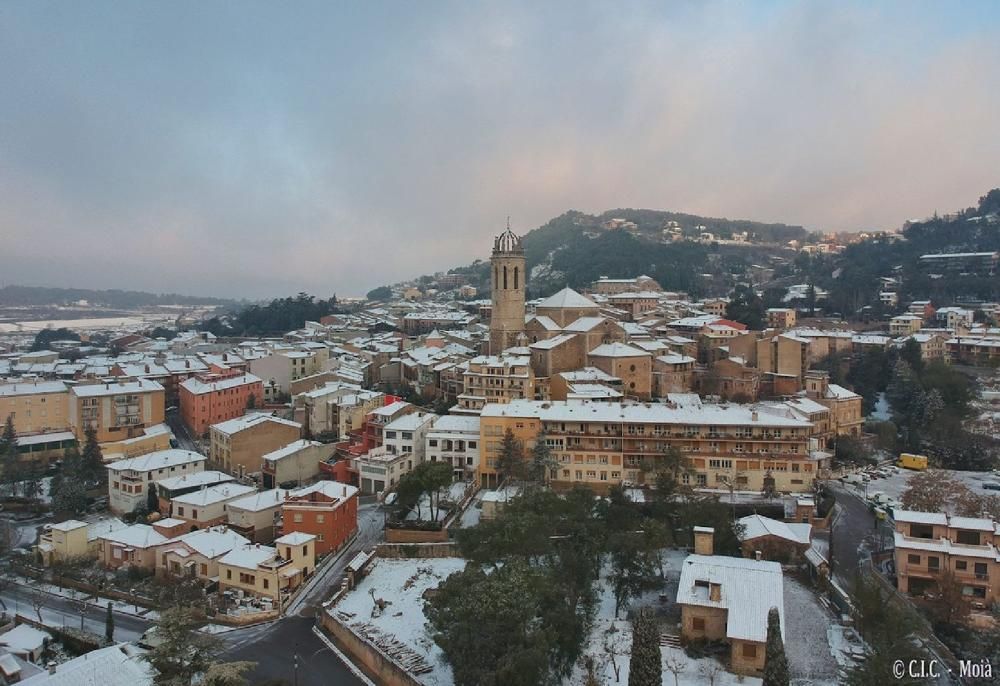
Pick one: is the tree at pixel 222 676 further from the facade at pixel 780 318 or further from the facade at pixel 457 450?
the facade at pixel 780 318

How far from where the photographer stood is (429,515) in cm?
2634

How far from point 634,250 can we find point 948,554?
3092 inches

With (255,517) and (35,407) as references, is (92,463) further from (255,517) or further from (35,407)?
(255,517)

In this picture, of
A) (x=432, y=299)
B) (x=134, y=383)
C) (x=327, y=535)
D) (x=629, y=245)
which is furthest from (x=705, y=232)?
(x=327, y=535)

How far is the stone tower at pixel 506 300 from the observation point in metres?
42.7

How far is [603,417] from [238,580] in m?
14.2

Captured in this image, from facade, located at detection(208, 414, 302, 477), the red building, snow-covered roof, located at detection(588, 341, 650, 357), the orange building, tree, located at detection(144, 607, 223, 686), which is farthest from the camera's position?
the orange building

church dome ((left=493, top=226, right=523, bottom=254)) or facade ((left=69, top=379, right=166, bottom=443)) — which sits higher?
church dome ((left=493, top=226, right=523, bottom=254))

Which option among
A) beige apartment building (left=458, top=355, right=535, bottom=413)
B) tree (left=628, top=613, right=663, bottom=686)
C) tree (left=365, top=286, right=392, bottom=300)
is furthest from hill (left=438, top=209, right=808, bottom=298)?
tree (left=628, top=613, right=663, bottom=686)

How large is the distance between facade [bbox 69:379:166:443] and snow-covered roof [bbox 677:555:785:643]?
3081cm

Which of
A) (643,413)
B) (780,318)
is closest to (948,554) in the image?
(643,413)

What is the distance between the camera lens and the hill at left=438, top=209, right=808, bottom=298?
285 feet

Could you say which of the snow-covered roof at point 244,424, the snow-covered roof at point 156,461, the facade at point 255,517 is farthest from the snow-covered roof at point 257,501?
the snow-covered roof at point 244,424

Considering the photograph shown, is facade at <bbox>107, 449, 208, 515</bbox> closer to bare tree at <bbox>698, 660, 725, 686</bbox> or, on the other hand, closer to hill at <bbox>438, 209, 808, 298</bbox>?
bare tree at <bbox>698, 660, 725, 686</bbox>
